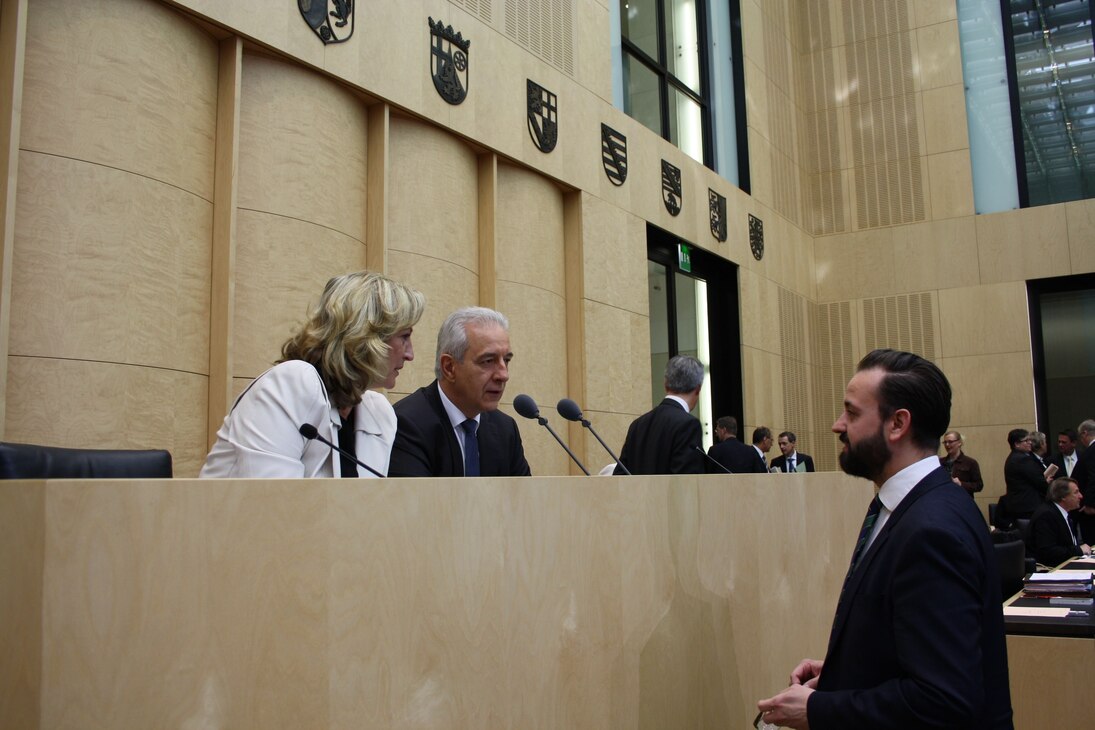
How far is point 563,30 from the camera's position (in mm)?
7895

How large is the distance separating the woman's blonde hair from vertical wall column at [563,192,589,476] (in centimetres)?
496

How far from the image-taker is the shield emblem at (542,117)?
23.9ft

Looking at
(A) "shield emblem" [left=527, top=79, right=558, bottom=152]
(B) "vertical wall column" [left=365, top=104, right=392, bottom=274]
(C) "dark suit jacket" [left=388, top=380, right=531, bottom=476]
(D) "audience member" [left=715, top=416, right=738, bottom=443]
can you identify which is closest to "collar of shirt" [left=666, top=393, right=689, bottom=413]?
(C) "dark suit jacket" [left=388, top=380, right=531, bottom=476]

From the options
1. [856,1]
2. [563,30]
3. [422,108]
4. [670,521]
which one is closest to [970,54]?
[856,1]

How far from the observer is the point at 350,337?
7.70ft

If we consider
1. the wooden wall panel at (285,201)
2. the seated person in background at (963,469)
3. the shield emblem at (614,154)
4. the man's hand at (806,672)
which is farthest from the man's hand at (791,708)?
the seated person in background at (963,469)

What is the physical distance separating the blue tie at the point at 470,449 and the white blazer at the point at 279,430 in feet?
2.15

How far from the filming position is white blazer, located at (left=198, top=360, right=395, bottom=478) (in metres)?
2.10

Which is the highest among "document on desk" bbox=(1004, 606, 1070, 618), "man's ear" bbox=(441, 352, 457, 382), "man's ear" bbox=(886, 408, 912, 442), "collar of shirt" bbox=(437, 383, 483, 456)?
"man's ear" bbox=(441, 352, 457, 382)

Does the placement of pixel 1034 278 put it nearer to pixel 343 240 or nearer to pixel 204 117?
pixel 343 240

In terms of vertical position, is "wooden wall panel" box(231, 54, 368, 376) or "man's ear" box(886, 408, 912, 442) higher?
"wooden wall panel" box(231, 54, 368, 376)

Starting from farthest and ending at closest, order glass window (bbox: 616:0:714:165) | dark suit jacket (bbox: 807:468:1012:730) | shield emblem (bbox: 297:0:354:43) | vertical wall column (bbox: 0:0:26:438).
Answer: glass window (bbox: 616:0:714:165)
shield emblem (bbox: 297:0:354:43)
vertical wall column (bbox: 0:0:26:438)
dark suit jacket (bbox: 807:468:1012:730)

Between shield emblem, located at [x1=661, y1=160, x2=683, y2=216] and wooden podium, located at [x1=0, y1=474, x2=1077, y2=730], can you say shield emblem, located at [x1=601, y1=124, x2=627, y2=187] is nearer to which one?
shield emblem, located at [x1=661, y1=160, x2=683, y2=216]

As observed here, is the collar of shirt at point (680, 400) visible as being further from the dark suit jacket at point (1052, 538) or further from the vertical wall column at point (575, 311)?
the dark suit jacket at point (1052, 538)
